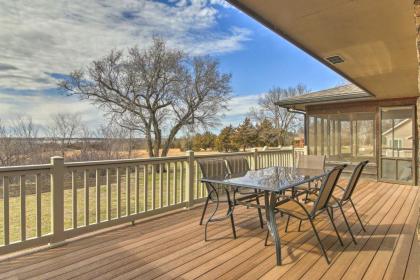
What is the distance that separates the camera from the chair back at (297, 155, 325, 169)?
5137 mm

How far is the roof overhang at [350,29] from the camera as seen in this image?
2455mm

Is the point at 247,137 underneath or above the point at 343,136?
above

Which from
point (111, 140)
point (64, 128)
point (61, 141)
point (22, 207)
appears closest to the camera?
point (22, 207)

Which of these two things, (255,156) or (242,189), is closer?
(242,189)

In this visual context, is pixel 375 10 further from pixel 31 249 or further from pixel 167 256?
pixel 31 249

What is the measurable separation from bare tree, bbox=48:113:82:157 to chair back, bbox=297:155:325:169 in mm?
10831

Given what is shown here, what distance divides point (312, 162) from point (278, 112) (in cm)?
1967

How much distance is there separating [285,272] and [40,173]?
9.29ft

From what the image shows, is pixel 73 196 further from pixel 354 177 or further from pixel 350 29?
pixel 350 29

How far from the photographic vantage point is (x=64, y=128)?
13266 millimetres

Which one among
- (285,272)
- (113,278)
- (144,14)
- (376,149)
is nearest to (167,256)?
(113,278)

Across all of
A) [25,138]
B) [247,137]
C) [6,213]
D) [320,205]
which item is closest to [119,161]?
[6,213]

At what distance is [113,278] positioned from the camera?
2.46 meters

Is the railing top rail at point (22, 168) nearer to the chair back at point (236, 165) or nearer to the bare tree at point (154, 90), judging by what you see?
the chair back at point (236, 165)
